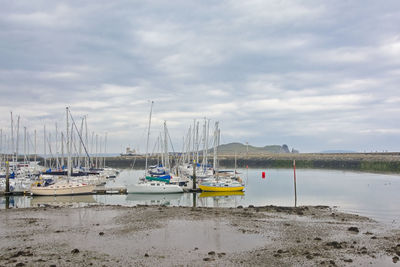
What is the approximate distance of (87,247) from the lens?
20625mm

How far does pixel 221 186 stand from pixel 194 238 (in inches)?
1096

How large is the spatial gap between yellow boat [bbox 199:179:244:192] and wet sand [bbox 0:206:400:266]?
16.1m

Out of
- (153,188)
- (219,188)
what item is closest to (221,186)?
(219,188)

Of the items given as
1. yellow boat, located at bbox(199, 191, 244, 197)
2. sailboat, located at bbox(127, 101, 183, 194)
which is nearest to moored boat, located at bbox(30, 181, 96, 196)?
sailboat, located at bbox(127, 101, 183, 194)

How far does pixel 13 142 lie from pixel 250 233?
189ft

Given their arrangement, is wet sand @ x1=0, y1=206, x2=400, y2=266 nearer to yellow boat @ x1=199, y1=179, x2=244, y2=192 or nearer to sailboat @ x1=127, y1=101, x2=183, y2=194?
sailboat @ x1=127, y1=101, x2=183, y2=194

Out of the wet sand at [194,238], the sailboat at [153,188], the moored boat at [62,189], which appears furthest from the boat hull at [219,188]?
the wet sand at [194,238]

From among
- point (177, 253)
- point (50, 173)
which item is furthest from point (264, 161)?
point (177, 253)

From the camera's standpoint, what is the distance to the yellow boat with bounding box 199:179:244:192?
49.8m

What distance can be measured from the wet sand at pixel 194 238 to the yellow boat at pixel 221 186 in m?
16.1

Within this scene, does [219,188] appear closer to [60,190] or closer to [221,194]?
[221,194]

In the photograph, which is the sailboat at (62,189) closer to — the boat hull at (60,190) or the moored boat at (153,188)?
the boat hull at (60,190)

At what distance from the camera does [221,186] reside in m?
50.5

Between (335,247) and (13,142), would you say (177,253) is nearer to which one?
(335,247)
